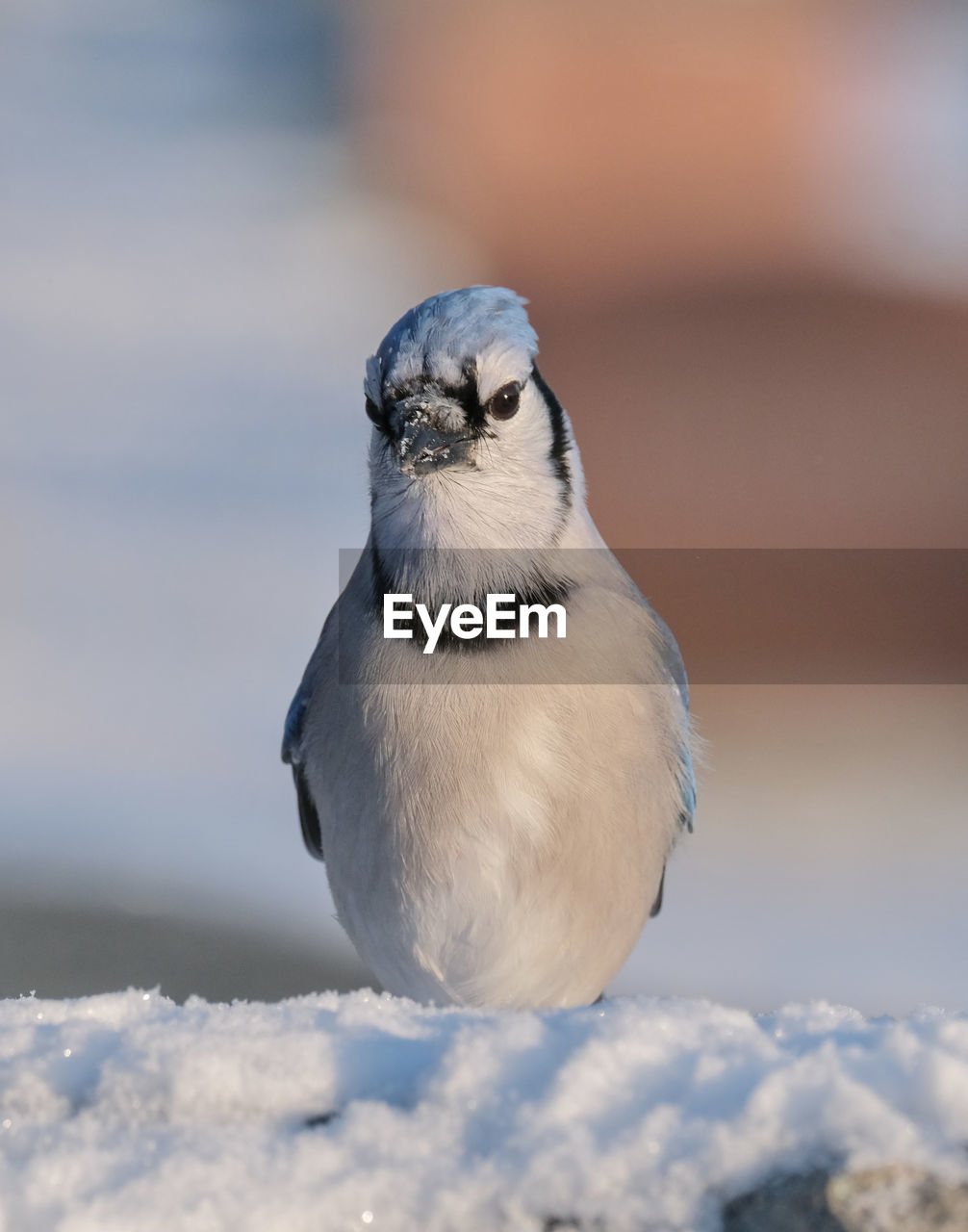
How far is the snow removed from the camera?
449mm

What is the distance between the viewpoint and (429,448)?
1075 millimetres

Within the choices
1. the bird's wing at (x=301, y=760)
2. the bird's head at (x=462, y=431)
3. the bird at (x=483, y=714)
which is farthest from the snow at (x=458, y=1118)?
the bird's wing at (x=301, y=760)

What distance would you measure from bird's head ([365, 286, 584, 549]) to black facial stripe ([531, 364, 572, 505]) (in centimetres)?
2

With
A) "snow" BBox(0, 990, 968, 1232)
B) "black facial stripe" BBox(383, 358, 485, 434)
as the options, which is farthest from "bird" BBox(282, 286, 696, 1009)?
"snow" BBox(0, 990, 968, 1232)

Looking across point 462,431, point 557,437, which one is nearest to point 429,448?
point 462,431

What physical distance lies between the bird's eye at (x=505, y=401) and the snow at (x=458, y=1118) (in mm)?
669

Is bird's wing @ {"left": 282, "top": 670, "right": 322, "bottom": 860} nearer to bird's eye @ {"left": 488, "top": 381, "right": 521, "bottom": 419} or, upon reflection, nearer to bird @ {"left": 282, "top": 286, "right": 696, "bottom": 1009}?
bird @ {"left": 282, "top": 286, "right": 696, "bottom": 1009}

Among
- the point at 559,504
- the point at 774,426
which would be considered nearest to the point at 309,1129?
the point at 559,504

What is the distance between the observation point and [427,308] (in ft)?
3.72

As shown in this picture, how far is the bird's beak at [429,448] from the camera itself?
1.07 m

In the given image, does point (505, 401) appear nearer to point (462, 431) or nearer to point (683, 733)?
point (462, 431)

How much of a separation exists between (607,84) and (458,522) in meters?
3.12

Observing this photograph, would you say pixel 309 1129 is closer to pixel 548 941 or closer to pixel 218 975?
pixel 548 941

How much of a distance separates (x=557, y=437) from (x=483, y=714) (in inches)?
12.3
